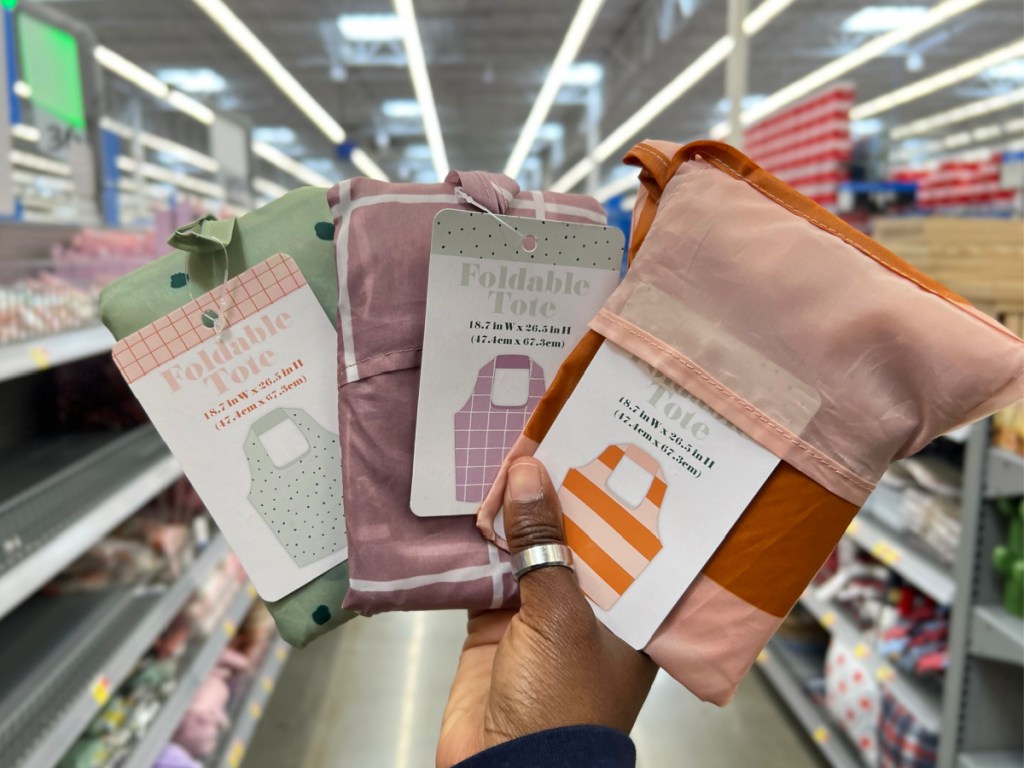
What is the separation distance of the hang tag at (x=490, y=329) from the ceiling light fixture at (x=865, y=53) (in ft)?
8.20

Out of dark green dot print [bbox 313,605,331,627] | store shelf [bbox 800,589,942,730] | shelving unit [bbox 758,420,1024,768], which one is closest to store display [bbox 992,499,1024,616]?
shelving unit [bbox 758,420,1024,768]

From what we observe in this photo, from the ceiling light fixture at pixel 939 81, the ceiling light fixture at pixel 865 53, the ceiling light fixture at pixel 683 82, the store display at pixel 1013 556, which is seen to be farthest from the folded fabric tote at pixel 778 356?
the ceiling light fixture at pixel 939 81

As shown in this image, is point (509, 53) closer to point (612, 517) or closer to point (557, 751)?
point (612, 517)

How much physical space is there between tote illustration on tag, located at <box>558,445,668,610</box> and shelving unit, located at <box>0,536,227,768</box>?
1.21m

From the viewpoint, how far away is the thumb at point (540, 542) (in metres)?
0.71

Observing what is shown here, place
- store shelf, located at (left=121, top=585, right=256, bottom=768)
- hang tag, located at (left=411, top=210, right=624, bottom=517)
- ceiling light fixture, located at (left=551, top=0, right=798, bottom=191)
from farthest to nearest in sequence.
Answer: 1. ceiling light fixture, located at (left=551, top=0, right=798, bottom=191)
2. store shelf, located at (left=121, top=585, right=256, bottom=768)
3. hang tag, located at (left=411, top=210, right=624, bottom=517)

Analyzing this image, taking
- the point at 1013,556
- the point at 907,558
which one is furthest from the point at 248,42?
the point at 1013,556

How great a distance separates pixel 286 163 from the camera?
15.3m

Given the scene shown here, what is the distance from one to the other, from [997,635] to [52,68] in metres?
2.92

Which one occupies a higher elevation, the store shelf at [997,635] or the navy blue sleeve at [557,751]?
the navy blue sleeve at [557,751]

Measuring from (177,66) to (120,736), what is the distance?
1044cm

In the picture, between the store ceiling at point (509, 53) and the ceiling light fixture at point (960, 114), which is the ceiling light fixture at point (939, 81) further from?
the ceiling light fixture at point (960, 114)

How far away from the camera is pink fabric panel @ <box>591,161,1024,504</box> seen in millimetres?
625

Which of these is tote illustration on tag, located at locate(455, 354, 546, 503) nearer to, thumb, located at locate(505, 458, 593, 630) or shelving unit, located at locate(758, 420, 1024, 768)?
thumb, located at locate(505, 458, 593, 630)
